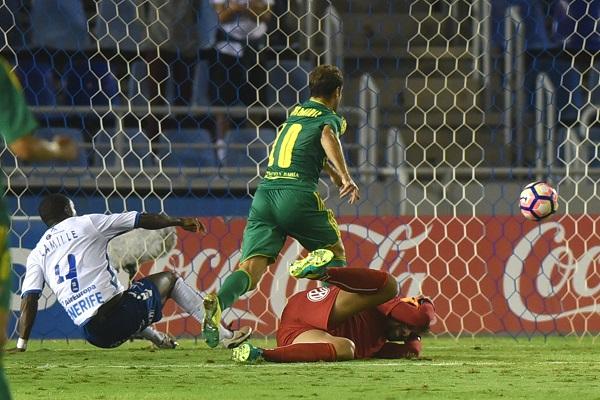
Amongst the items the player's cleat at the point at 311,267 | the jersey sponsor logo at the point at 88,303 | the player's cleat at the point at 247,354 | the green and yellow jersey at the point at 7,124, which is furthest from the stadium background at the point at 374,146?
the green and yellow jersey at the point at 7,124

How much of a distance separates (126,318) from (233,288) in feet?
2.16

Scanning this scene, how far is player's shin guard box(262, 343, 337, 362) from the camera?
6.33 m

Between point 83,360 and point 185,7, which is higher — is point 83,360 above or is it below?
below

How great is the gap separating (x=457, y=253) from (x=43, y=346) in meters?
2.95

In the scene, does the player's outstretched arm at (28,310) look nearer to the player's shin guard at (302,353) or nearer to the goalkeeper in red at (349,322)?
the goalkeeper in red at (349,322)

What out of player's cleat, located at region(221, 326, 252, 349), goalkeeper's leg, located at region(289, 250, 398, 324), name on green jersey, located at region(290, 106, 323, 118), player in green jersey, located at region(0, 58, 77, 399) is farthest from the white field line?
player in green jersey, located at region(0, 58, 77, 399)

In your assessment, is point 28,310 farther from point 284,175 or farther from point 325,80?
point 325,80

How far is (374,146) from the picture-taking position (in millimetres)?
9984

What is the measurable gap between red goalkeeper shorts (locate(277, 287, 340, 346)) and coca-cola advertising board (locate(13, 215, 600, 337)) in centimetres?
223

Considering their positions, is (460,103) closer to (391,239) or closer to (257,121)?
(257,121)

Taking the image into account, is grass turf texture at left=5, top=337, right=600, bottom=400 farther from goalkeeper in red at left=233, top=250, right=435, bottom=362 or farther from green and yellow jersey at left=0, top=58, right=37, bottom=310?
green and yellow jersey at left=0, top=58, right=37, bottom=310

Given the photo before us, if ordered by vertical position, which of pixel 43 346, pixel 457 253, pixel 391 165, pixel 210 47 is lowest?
pixel 43 346

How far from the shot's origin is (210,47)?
10922 mm

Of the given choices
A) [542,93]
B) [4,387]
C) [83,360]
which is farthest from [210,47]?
[4,387]
